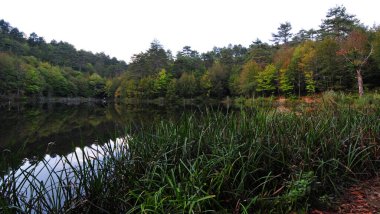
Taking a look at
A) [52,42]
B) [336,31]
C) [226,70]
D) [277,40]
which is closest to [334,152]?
[336,31]

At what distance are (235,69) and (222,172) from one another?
49.3 m

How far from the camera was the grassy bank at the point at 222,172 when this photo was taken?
8.63 ft

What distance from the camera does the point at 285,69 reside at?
35.2m

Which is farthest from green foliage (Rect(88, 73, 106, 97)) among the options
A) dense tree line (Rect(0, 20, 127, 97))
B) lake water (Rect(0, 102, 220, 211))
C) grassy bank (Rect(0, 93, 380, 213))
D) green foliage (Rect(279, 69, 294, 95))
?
grassy bank (Rect(0, 93, 380, 213))

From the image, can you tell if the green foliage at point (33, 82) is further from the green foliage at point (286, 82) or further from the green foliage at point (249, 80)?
the green foliage at point (286, 82)

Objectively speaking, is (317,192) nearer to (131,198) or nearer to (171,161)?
(171,161)

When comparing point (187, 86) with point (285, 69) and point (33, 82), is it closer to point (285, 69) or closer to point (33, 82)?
point (285, 69)

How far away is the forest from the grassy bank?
21232mm

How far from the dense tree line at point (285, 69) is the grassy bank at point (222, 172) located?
5861mm

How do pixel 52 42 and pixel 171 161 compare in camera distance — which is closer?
pixel 171 161

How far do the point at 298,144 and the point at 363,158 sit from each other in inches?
43.3

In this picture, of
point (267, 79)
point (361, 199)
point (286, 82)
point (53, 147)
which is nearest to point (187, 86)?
point (267, 79)

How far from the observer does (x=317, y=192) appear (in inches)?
119

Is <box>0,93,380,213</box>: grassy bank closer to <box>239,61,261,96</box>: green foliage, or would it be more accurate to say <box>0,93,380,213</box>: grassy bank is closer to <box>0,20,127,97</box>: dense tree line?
<box>239,61,261,96</box>: green foliage
